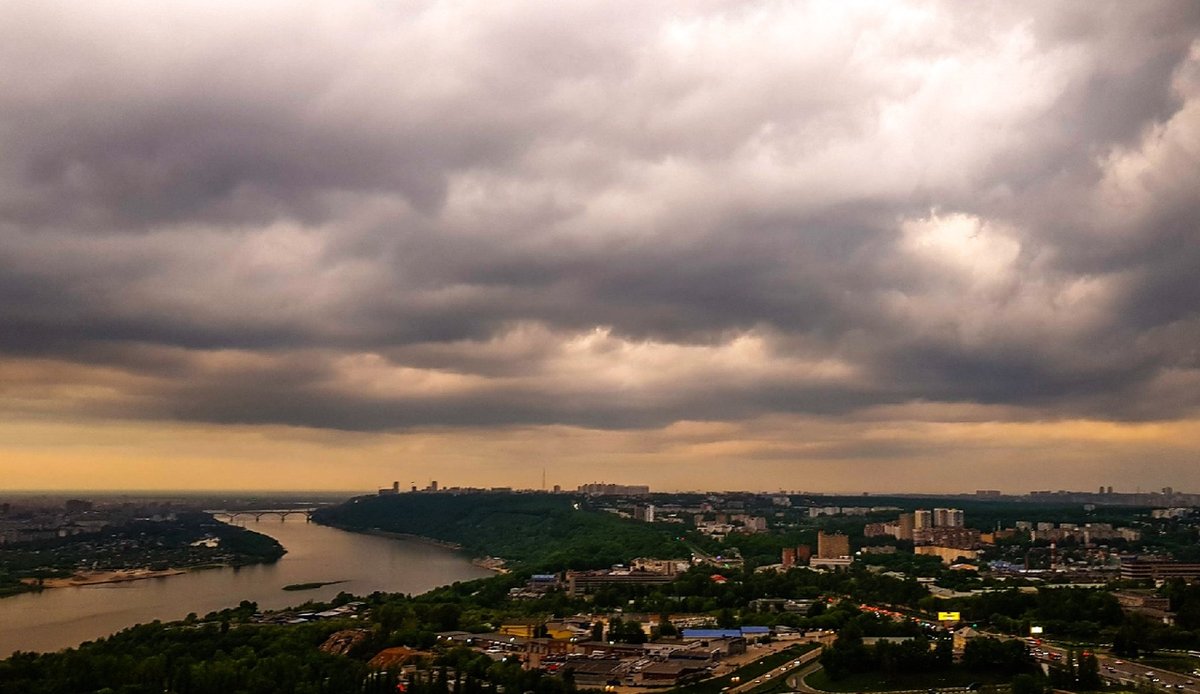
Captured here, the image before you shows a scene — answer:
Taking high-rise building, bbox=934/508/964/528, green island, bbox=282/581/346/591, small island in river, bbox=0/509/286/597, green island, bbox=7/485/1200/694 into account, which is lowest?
small island in river, bbox=0/509/286/597

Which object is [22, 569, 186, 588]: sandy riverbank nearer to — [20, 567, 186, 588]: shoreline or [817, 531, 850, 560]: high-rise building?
[20, 567, 186, 588]: shoreline

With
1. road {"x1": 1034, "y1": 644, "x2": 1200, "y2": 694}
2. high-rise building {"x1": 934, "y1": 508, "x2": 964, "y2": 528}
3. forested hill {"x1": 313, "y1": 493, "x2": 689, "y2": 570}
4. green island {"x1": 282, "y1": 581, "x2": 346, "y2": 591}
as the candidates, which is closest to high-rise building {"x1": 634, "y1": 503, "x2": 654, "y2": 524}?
forested hill {"x1": 313, "y1": 493, "x2": 689, "y2": 570}

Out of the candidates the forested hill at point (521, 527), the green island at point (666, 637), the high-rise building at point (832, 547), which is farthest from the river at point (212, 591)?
the high-rise building at point (832, 547)

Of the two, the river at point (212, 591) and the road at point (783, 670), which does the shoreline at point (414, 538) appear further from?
the road at point (783, 670)

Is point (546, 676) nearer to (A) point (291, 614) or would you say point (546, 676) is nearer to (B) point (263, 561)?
(A) point (291, 614)

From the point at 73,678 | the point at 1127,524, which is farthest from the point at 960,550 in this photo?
the point at 73,678

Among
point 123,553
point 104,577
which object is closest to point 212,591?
point 104,577

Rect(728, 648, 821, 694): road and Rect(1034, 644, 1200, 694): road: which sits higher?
Rect(1034, 644, 1200, 694): road
